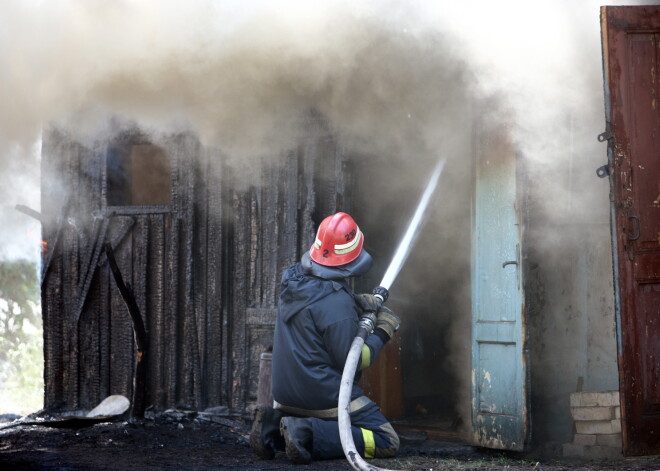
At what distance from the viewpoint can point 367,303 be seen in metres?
5.52

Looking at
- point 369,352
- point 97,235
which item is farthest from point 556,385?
point 97,235

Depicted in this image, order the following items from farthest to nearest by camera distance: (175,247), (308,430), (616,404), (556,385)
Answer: (175,247) → (556,385) → (616,404) → (308,430)

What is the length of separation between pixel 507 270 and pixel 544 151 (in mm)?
1038

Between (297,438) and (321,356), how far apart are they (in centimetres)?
57

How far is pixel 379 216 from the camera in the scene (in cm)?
800

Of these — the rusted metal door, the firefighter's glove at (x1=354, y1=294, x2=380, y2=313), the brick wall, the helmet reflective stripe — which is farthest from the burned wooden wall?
the brick wall

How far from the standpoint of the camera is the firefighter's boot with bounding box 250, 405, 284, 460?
5.48 meters

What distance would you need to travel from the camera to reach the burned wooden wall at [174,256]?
731 centimetres

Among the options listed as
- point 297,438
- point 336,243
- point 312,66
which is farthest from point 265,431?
point 312,66

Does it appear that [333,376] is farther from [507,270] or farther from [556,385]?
[556,385]

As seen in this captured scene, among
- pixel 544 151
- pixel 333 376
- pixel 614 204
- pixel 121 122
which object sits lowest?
pixel 333 376

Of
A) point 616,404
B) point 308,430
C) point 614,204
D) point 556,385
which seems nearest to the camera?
point 308,430

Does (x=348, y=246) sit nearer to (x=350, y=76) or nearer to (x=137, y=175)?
(x=350, y=76)

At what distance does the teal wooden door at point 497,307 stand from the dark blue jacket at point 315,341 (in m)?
1.59
